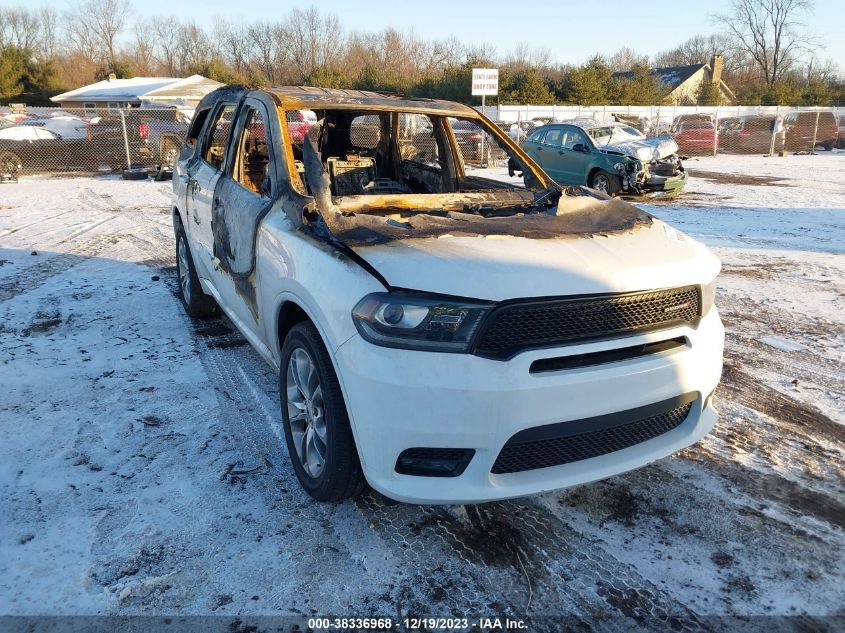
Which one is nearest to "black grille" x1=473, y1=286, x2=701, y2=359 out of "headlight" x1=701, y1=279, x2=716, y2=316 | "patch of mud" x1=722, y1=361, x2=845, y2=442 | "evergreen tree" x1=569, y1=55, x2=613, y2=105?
"headlight" x1=701, y1=279, x2=716, y2=316

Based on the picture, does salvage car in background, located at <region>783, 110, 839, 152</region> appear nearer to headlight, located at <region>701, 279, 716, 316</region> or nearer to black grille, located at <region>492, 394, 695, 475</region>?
headlight, located at <region>701, 279, 716, 316</region>

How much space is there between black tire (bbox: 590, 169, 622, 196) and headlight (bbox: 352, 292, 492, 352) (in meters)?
11.6

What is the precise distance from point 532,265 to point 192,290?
374 cm

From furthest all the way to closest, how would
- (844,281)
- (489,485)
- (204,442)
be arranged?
1. (844,281)
2. (204,442)
3. (489,485)

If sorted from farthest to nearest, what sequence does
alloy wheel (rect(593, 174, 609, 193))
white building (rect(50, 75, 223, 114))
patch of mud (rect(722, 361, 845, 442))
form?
white building (rect(50, 75, 223, 114)) < alloy wheel (rect(593, 174, 609, 193)) < patch of mud (rect(722, 361, 845, 442))

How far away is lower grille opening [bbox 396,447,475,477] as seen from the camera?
2.28 m

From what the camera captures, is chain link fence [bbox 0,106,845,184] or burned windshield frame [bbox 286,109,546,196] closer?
burned windshield frame [bbox 286,109,546,196]

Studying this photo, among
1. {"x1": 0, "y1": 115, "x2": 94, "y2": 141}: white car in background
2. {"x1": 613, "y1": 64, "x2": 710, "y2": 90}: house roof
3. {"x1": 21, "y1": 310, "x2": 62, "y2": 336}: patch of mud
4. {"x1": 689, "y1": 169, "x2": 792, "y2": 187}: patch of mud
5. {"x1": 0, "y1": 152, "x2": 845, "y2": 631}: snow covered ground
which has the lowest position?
{"x1": 0, "y1": 152, "x2": 845, "y2": 631}: snow covered ground

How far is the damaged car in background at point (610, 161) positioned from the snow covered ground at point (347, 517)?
866cm

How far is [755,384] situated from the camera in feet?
13.6

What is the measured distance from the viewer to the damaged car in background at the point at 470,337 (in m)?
2.22

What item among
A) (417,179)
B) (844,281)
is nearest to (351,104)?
(417,179)

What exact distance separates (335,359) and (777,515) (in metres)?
2.05

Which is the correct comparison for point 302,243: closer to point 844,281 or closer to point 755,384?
point 755,384
